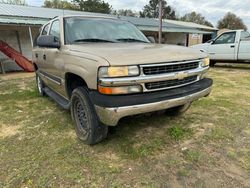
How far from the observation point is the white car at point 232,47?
34.1 ft

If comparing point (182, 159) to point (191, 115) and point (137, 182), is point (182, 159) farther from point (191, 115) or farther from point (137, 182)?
point (191, 115)

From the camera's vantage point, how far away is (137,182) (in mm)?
2473

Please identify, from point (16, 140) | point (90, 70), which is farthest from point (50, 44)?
point (16, 140)

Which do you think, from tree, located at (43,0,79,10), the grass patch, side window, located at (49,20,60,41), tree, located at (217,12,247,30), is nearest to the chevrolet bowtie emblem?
the grass patch

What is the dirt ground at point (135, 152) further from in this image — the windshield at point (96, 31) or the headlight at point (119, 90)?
the windshield at point (96, 31)

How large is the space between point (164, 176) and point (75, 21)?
2.92 meters

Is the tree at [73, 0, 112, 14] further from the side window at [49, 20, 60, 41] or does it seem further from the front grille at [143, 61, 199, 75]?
the front grille at [143, 61, 199, 75]

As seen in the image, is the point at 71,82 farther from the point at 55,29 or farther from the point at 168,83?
the point at 168,83

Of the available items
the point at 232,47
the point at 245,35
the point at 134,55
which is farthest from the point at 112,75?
the point at 245,35

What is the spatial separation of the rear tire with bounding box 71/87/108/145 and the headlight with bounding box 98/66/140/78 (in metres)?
0.54

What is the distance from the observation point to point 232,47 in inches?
425

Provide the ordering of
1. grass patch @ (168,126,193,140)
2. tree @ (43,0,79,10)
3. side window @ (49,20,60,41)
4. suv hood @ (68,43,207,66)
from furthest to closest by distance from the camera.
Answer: tree @ (43,0,79,10)
side window @ (49,20,60,41)
grass patch @ (168,126,193,140)
suv hood @ (68,43,207,66)

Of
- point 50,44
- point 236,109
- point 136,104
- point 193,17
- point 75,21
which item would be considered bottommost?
point 236,109

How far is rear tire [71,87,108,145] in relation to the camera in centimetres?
297
